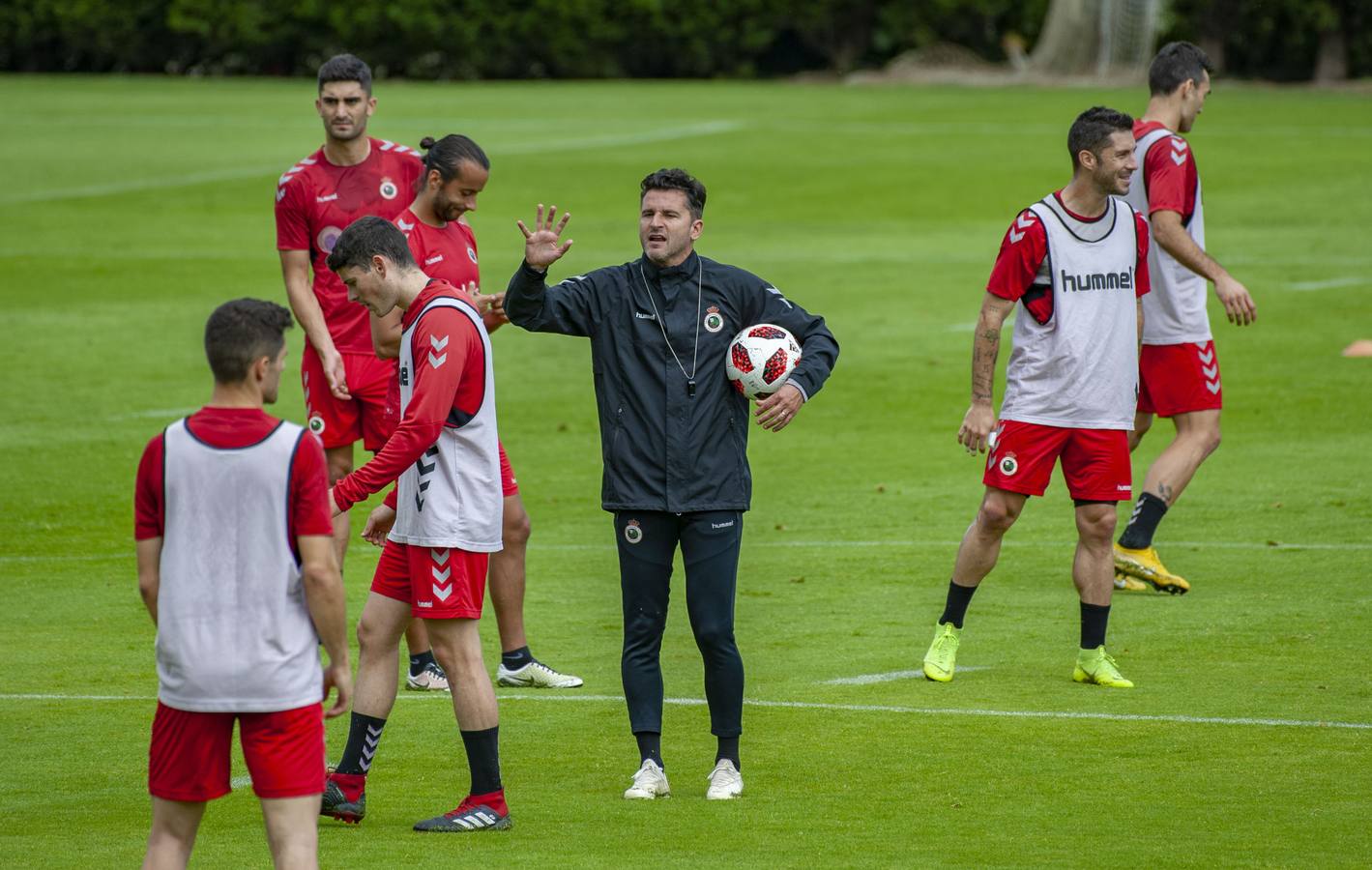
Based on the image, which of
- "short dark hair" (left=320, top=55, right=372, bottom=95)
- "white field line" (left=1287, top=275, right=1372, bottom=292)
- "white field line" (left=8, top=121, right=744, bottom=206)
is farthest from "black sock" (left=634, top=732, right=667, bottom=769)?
"white field line" (left=8, top=121, right=744, bottom=206)

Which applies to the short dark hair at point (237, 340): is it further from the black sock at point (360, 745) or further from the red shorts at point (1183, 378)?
the red shorts at point (1183, 378)

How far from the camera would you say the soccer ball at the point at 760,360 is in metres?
7.46

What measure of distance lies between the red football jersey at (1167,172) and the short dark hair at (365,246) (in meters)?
5.31

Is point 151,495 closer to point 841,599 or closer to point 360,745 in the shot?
point 360,745

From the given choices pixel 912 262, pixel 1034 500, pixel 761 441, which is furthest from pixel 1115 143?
pixel 912 262

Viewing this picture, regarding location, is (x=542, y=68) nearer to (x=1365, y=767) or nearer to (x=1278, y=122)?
(x=1278, y=122)

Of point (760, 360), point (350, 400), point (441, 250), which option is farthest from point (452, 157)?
point (760, 360)

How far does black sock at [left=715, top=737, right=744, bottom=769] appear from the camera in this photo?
25.0 ft

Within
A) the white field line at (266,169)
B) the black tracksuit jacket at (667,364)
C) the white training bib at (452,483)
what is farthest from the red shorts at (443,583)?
the white field line at (266,169)

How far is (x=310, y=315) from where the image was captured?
390 inches

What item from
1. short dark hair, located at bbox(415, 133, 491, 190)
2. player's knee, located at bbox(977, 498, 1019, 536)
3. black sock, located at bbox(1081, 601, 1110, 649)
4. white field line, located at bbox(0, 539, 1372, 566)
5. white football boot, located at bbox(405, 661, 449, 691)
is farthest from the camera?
white field line, located at bbox(0, 539, 1372, 566)

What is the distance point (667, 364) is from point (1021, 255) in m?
2.23

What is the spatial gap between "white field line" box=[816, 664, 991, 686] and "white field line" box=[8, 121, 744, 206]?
25595 mm

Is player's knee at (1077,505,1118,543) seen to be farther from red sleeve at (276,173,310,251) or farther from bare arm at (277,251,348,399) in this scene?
red sleeve at (276,173,310,251)
